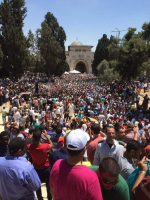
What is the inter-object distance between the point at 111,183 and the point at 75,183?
14.6 inches

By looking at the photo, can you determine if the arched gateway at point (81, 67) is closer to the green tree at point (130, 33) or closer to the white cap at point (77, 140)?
the green tree at point (130, 33)

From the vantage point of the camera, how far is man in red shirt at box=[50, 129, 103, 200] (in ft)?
5.74

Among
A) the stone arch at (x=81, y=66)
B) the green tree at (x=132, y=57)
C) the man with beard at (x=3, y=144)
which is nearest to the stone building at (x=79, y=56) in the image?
the stone arch at (x=81, y=66)

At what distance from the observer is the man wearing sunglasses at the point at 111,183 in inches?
74.7

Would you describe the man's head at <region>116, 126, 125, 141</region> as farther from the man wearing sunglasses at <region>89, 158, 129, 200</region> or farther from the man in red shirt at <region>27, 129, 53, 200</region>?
the man wearing sunglasses at <region>89, 158, 129, 200</region>

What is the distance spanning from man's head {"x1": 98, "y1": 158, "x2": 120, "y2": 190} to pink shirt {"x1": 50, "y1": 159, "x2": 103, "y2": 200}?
0.15 m

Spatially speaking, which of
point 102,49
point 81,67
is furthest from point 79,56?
point 102,49

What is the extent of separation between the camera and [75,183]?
1.78 meters

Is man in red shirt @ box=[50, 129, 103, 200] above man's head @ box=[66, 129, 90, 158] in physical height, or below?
below

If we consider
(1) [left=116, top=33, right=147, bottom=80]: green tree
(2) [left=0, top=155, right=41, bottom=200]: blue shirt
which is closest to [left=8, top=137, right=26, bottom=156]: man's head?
(2) [left=0, top=155, right=41, bottom=200]: blue shirt

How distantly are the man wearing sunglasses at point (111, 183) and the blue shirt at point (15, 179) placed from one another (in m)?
0.89

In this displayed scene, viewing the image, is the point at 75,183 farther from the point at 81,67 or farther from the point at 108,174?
the point at 81,67

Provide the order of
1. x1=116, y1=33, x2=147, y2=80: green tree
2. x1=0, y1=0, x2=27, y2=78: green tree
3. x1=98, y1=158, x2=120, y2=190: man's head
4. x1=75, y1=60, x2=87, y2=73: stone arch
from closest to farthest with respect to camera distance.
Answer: x1=98, y1=158, x2=120, y2=190: man's head, x1=116, y1=33, x2=147, y2=80: green tree, x1=0, y1=0, x2=27, y2=78: green tree, x1=75, y1=60, x2=87, y2=73: stone arch

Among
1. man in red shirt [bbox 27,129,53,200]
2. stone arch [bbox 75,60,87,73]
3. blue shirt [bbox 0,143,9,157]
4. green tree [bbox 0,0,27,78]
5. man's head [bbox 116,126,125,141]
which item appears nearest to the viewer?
man in red shirt [bbox 27,129,53,200]
